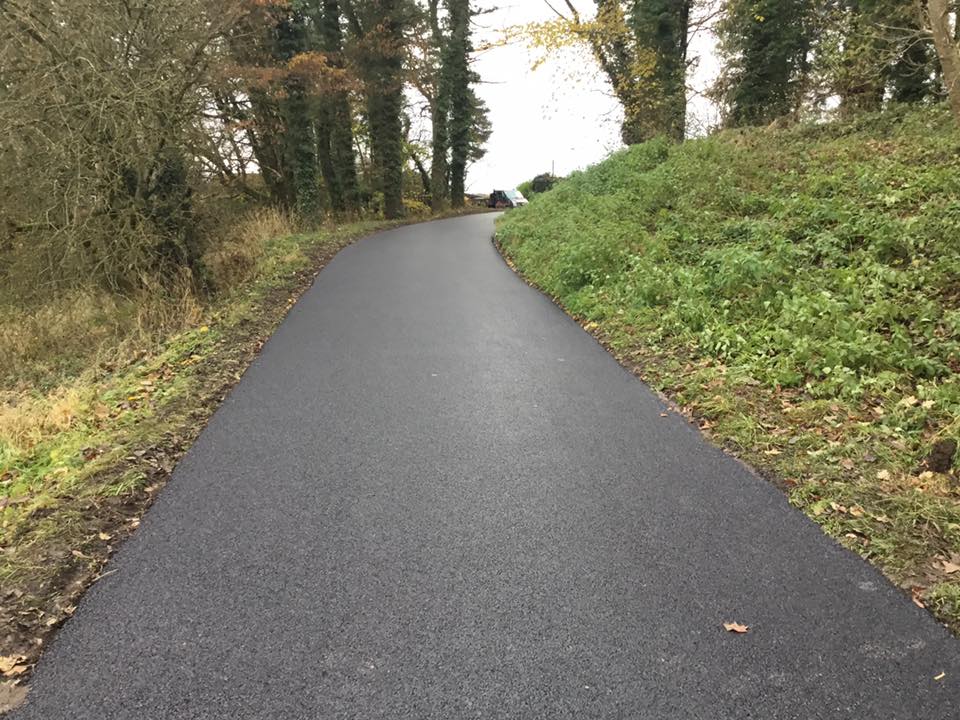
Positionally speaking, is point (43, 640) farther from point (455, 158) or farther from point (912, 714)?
point (455, 158)

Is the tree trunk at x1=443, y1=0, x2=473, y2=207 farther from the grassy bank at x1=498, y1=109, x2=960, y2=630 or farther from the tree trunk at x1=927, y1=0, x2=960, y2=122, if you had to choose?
the tree trunk at x1=927, y1=0, x2=960, y2=122

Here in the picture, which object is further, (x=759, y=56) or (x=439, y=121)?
(x=439, y=121)

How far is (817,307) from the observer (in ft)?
20.4

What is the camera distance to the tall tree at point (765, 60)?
15578mm

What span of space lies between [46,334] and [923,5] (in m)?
16.0

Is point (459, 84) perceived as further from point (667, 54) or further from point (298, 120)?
point (298, 120)

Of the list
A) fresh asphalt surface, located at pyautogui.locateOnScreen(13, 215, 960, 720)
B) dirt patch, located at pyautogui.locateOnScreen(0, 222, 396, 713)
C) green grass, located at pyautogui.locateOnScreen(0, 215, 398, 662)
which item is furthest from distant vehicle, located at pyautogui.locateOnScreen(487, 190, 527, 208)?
fresh asphalt surface, located at pyautogui.locateOnScreen(13, 215, 960, 720)

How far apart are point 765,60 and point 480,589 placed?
1721 cm

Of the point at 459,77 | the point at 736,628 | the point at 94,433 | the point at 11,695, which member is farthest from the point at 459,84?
the point at 11,695

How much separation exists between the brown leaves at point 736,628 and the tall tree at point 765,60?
52.8ft

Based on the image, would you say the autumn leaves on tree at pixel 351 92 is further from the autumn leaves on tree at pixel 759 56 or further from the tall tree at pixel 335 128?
the autumn leaves on tree at pixel 759 56

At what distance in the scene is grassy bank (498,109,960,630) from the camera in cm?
391

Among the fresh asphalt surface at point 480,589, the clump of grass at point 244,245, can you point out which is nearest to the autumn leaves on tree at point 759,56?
the clump of grass at point 244,245

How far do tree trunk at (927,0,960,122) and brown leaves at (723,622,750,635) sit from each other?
10.9m
